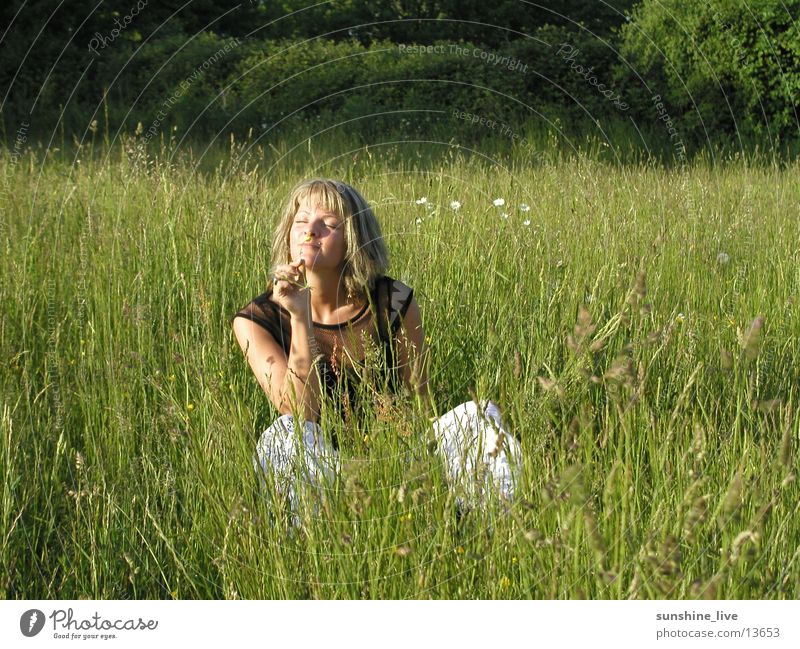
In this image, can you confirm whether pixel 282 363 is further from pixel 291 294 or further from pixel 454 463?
pixel 454 463

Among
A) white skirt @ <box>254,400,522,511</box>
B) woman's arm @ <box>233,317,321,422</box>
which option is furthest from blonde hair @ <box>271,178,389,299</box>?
white skirt @ <box>254,400,522,511</box>

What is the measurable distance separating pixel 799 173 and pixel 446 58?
5.32 m

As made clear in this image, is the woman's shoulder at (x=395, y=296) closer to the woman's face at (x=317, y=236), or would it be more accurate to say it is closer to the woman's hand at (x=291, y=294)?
the woman's face at (x=317, y=236)

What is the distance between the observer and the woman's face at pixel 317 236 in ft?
8.29

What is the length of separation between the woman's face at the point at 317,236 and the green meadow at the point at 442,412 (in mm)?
363

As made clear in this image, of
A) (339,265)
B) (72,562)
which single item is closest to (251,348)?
(339,265)

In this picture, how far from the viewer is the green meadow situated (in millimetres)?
1642

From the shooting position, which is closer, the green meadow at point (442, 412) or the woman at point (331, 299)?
the green meadow at point (442, 412)

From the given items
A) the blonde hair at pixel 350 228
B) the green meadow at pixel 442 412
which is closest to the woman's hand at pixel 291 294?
the green meadow at pixel 442 412

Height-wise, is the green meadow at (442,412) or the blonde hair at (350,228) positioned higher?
the blonde hair at (350,228)

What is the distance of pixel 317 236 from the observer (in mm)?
2535

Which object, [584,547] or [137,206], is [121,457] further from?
[137,206]

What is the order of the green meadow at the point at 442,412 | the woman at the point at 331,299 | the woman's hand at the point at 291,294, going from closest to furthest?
1. the green meadow at the point at 442,412
2. the woman's hand at the point at 291,294
3. the woman at the point at 331,299

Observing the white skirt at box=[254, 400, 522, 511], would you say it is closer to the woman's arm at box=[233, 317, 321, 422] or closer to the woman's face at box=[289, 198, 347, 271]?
Answer: the woman's arm at box=[233, 317, 321, 422]
